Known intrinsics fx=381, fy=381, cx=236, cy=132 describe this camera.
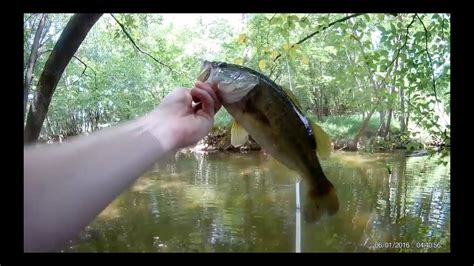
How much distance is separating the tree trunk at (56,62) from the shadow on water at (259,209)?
601 mm

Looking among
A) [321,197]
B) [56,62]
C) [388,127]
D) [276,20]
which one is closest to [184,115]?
[321,197]

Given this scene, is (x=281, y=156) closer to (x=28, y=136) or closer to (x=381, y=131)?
(x=28, y=136)

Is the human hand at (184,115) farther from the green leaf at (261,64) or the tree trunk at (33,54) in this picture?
the green leaf at (261,64)

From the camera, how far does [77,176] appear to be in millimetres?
756

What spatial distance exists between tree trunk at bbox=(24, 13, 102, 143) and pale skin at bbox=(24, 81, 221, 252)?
0.83 m

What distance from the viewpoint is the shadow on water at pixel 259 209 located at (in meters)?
2.50

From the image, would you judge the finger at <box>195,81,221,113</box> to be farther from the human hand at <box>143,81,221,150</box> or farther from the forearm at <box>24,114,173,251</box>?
Result: the forearm at <box>24,114,173,251</box>

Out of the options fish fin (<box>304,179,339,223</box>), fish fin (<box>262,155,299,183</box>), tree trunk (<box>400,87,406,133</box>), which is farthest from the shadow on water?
fish fin (<box>262,155,299,183</box>)

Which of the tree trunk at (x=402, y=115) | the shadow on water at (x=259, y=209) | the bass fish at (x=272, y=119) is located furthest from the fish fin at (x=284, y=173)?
the tree trunk at (x=402, y=115)

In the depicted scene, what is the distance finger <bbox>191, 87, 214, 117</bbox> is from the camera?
3.22 ft

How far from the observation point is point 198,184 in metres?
4.23
